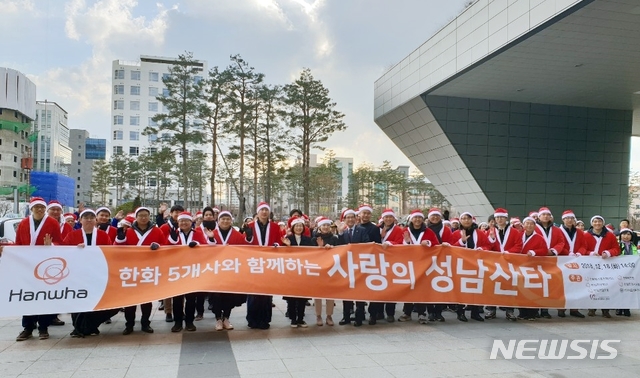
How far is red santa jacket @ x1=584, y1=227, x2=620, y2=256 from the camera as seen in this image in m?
7.46

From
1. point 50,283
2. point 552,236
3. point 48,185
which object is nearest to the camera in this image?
point 50,283

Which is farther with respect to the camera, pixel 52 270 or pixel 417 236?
pixel 417 236

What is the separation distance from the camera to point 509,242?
7.26 m

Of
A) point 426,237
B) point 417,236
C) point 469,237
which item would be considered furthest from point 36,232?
point 469,237

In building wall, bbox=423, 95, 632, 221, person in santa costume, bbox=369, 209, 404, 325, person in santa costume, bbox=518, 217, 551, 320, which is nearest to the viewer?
person in santa costume, bbox=369, 209, 404, 325

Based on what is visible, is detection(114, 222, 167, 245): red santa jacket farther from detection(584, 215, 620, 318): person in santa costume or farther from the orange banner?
detection(584, 215, 620, 318): person in santa costume

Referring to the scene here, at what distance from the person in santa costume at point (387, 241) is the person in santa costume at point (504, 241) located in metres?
1.57

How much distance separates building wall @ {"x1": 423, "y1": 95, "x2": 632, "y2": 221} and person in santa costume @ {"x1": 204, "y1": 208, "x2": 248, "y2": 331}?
1544 centimetres

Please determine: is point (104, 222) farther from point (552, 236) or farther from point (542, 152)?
point (542, 152)

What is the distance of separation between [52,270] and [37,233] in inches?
22.8

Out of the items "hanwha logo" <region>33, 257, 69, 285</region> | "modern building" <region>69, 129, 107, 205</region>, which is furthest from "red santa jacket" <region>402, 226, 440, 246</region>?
"modern building" <region>69, 129, 107, 205</region>

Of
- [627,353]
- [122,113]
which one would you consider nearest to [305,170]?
[627,353]

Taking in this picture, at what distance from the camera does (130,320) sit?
18.9 ft

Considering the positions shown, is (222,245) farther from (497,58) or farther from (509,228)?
(497,58)
